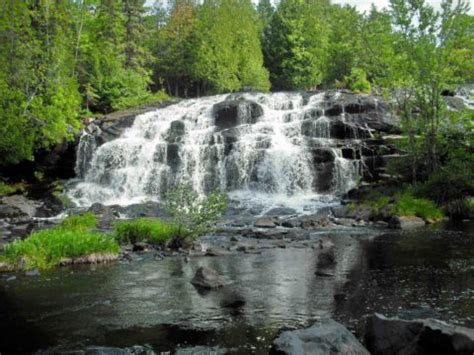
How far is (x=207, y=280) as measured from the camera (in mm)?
15344

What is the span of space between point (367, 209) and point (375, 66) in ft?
32.9

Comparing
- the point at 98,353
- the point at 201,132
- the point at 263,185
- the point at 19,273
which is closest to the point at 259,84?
the point at 201,132

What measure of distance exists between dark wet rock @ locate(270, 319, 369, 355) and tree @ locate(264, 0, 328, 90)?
205 feet

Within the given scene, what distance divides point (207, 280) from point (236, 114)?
2780cm

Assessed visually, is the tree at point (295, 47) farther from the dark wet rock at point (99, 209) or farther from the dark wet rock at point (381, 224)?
the dark wet rock at point (381, 224)

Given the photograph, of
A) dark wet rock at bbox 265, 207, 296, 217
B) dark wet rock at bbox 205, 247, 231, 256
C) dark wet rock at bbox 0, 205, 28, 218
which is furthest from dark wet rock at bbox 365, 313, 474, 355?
dark wet rock at bbox 0, 205, 28, 218

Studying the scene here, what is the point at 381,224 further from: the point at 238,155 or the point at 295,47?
the point at 295,47

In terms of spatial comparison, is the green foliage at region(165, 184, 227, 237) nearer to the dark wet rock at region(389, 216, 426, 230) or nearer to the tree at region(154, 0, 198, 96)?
the dark wet rock at region(389, 216, 426, 230)

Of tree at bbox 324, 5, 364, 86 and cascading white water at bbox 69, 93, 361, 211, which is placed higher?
tree at bbox 324, 5, 364, 86

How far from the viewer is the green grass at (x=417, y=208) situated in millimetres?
27125

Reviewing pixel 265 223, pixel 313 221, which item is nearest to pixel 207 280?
pixel 265 223

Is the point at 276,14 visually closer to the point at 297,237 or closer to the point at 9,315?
the point at 297,237

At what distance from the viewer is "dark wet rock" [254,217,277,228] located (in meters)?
26.2

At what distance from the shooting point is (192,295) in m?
14.4
